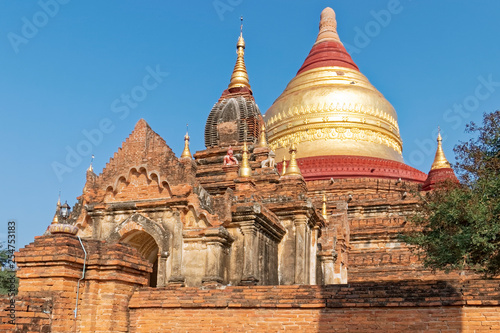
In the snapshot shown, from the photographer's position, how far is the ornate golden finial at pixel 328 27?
152ft

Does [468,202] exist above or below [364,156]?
below

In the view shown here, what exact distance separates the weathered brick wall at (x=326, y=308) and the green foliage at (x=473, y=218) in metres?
4.19

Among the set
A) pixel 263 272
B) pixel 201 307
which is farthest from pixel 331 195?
pixel 201 307

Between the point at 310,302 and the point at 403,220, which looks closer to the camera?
the point at 310,302

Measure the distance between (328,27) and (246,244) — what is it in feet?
109

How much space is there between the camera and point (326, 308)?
34.5 feet

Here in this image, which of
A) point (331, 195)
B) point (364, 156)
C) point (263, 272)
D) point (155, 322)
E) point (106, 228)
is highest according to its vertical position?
point (364, 156)

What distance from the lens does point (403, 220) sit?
27047mm

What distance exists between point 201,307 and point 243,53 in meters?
22.4

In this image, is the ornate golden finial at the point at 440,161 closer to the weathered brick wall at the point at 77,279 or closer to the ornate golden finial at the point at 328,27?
the ornate golden finial at the point at 328,27

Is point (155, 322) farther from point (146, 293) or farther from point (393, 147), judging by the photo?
point (393, 147)

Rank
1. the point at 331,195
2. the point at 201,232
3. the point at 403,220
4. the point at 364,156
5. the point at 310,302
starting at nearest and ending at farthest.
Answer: the point at 310,302 < the point at 201,232 < the point at 403,220 < the point at 331,195 < the point at 364,156

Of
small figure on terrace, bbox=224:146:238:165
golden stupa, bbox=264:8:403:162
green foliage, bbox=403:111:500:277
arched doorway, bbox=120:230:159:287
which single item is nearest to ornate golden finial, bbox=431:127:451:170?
golden stupa, bbox=264:8:403:162

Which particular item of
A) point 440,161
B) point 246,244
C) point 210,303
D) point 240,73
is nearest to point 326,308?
point 210,303
